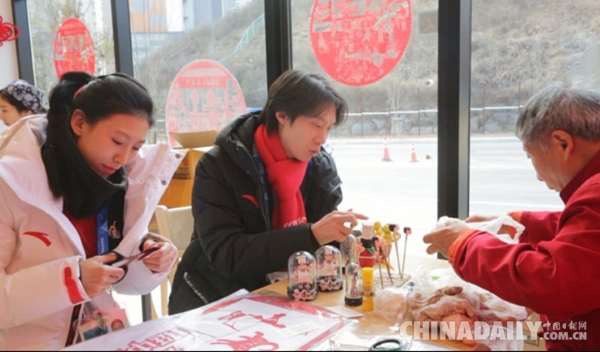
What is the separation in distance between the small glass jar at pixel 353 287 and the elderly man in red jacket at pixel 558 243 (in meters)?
0.19

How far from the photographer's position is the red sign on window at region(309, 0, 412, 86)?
6.66 feet

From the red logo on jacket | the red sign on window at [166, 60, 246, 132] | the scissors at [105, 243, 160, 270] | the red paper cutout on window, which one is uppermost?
the red paper cutout on window

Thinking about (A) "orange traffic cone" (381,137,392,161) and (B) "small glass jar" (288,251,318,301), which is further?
(A) "orange traffic cone" (381,137,392,161)

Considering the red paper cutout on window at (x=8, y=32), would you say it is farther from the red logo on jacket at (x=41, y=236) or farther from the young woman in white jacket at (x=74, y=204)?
the red logo on jacket at (x=41, y=236)

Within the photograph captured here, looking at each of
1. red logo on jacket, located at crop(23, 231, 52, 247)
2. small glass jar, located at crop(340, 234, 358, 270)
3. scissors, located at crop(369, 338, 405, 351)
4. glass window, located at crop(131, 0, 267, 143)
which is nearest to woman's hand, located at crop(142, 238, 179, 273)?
red logo on jacket, located at crop(23, 231, 52, 247)

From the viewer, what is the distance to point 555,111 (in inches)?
44.2

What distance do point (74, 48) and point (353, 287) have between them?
11.7 feet

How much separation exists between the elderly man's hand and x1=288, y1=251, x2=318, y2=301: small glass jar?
0.30m

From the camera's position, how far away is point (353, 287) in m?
1.19

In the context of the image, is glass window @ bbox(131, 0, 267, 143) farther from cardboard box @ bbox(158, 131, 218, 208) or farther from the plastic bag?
the plastic bag

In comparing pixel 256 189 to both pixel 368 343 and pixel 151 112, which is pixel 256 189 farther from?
pixel 368 343

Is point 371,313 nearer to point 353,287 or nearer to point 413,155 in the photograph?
point 353,287

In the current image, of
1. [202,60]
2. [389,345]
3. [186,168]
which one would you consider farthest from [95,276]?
[202,60]

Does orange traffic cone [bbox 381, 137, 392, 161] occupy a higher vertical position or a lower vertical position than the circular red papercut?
lower
